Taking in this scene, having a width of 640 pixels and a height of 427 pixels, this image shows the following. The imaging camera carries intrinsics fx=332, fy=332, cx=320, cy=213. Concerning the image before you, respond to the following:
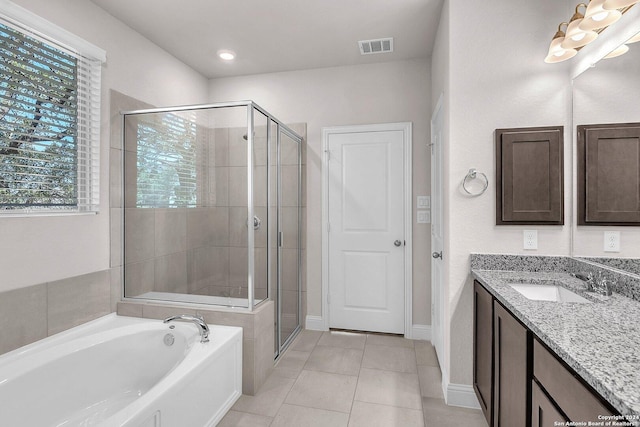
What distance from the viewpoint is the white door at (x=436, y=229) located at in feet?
8.54

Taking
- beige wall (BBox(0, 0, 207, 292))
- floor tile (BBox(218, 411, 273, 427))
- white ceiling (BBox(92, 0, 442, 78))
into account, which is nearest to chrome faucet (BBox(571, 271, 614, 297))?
floor tile (BBox(218, 411, 273, 427))

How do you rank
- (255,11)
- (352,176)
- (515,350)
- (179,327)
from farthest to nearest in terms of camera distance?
1. (352,176)
2. (255,11)
3. (179,327)
4. (515,350)

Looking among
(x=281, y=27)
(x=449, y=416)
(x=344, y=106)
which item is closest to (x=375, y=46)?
(x=344, y=106)

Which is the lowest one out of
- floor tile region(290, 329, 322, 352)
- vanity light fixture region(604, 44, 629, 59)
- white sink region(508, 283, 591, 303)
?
floor tile region(290, 329, 322, 352)

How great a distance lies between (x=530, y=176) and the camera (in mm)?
2008

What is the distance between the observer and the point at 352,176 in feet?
11.0

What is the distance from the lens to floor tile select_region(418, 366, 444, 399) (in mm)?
2311

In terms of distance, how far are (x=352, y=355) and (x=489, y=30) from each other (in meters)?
2.63

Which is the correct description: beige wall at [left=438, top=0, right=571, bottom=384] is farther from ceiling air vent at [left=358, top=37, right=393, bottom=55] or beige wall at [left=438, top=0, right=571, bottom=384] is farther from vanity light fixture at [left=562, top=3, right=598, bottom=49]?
ceiling air vent at [left=358, top=37, right=393, bottom=55]

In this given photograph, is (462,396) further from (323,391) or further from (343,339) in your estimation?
(343,339)

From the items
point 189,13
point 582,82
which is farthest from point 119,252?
point 582,82

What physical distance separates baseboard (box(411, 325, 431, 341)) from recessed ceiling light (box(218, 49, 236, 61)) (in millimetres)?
3132

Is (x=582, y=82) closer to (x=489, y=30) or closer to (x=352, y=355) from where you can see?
(x=489, y=30)

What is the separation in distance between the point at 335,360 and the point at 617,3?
2793mm
